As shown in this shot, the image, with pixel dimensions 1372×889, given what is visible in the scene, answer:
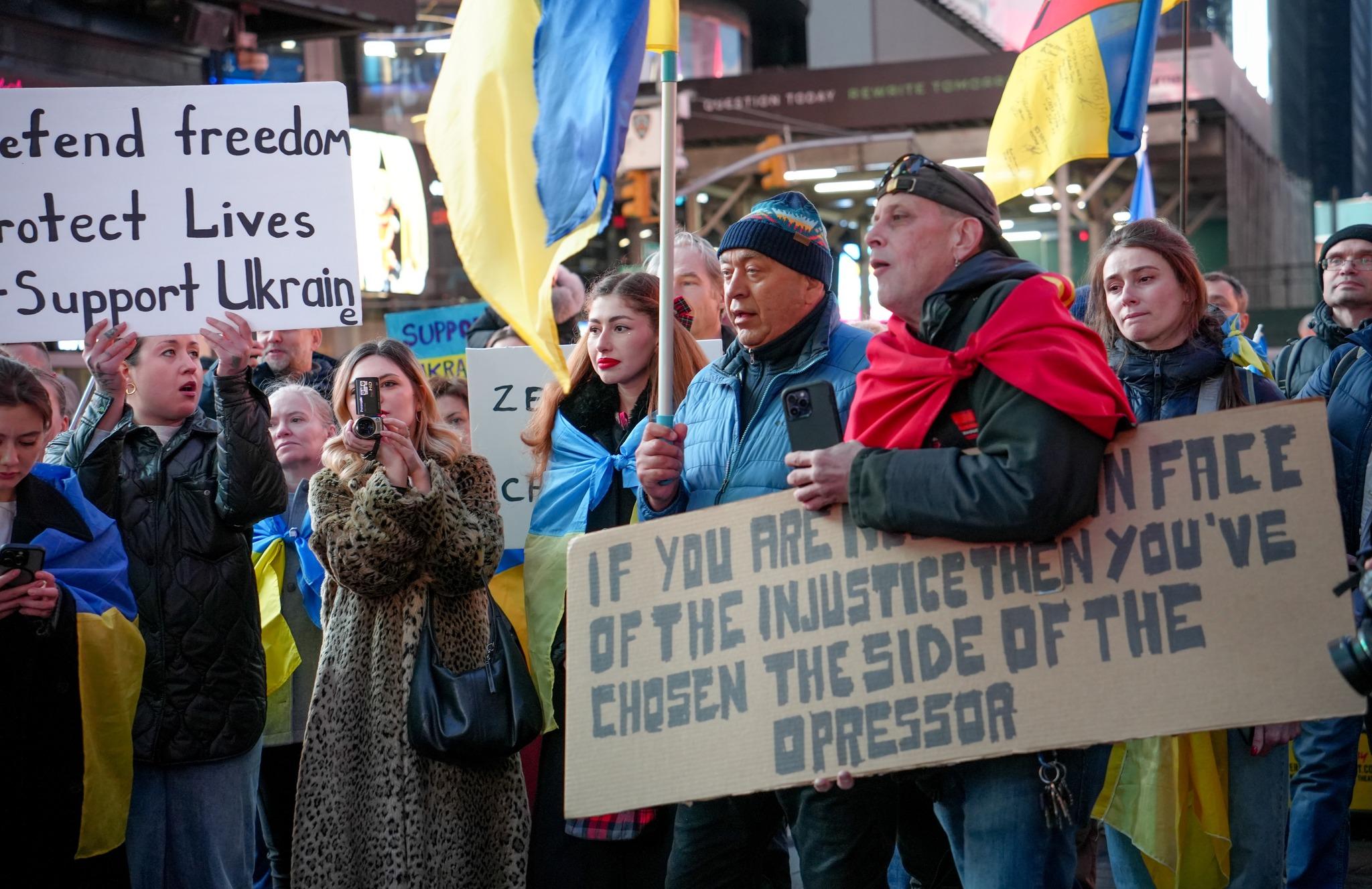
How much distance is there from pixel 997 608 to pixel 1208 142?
94.5 feet

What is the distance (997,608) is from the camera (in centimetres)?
304

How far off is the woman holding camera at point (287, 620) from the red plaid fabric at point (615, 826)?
5.21 ft

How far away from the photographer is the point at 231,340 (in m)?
4.55

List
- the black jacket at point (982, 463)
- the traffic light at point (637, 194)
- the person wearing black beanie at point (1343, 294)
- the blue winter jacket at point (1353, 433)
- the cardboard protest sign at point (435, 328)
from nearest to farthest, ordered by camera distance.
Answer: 1. the black jacket at point (982, 463)
2. the blue winter jacket at point (1353, 433)
3. the person wearing black beanie at point (1343, 294)
4. the cardboard protest sign at point (435, 328)
5. the traffic light at point (637, 194)

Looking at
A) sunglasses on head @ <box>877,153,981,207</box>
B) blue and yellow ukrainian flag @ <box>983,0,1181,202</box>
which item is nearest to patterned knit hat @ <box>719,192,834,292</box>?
sunglasses on head @ <box>877,153,981,207</box>

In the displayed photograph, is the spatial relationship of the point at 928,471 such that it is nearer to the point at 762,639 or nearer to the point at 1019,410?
the point at 1019,410

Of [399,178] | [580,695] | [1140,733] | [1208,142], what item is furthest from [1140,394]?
[1208,142]

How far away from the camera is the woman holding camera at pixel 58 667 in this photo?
4.03 metres

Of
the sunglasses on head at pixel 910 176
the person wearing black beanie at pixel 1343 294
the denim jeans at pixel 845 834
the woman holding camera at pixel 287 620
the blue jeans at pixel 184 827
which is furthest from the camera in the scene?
the woman holding camera at pixel 287 620

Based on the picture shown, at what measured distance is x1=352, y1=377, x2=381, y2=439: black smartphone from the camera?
455 centimetres

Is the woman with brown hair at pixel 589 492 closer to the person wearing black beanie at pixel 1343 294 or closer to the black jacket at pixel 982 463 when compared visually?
the black jacket at pixel 982 463

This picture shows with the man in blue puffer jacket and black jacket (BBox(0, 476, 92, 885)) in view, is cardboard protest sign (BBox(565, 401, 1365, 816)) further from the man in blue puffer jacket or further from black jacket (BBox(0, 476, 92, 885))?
black jacket (BBox(0, 476, 92, 885))

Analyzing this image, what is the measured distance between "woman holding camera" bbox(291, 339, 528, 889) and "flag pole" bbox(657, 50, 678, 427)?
113 cm

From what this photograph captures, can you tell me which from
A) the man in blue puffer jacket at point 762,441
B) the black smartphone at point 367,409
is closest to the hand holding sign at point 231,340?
the black smartphone at point 367,409
